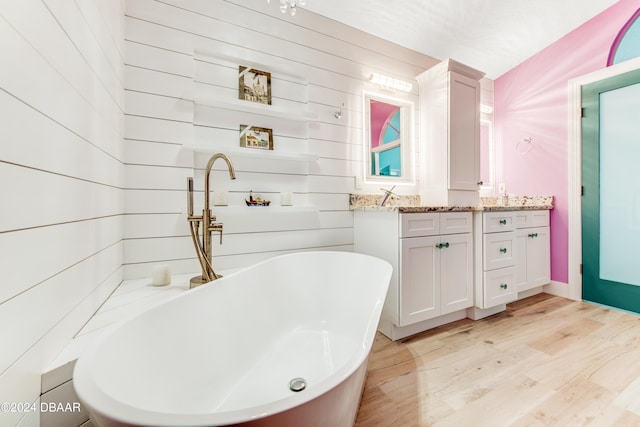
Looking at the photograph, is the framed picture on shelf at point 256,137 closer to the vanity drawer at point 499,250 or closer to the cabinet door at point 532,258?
the vanity drawer at point 499,250

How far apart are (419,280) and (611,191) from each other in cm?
200

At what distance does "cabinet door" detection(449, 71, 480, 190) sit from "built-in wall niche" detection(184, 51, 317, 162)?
4.07 ft

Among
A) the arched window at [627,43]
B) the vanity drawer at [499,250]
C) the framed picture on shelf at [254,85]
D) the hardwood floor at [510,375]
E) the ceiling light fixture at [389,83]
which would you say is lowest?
the hardwood floor at [510,375]

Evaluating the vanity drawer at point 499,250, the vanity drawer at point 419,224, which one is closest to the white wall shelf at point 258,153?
the vanity drawer at point 419,224

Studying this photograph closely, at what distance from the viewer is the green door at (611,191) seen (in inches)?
83.1

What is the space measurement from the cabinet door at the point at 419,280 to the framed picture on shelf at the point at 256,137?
3.93ft

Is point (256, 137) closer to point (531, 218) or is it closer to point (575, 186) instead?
point (531, 218)

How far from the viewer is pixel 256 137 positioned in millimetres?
1889

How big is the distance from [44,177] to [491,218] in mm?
2516

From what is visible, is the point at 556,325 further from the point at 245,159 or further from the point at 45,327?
the point at 45,327

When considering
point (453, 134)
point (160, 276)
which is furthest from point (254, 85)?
point (453, 134)

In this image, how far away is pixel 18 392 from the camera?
0.54 metres

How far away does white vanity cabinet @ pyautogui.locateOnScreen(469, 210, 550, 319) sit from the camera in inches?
79.6

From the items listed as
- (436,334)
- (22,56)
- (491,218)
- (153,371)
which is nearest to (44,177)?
(22,56)
